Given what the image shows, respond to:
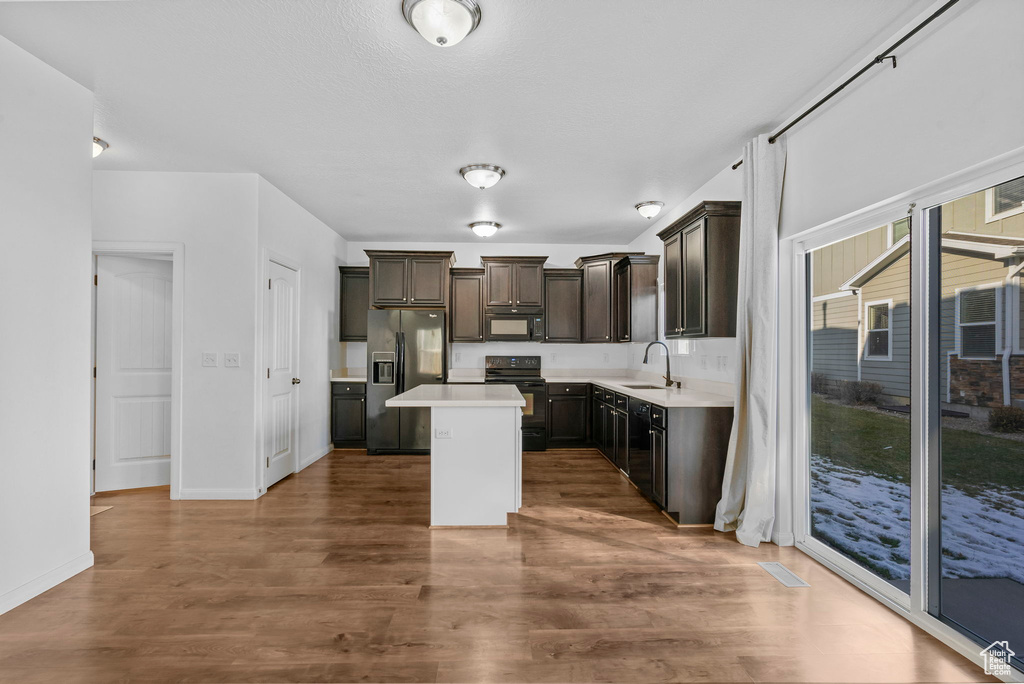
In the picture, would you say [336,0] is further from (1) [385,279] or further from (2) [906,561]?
(1) [385,279]

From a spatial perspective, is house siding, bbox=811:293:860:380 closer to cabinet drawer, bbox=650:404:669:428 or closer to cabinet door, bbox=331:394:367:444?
cabinet drawer, bbox=650:404:669:428

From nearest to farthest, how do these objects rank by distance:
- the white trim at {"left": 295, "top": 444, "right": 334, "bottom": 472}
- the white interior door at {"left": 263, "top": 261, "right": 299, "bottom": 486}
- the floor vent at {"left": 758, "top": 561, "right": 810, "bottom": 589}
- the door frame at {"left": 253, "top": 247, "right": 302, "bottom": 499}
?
1. the floor vent at {"left": 758, "top": 561, "right": 810, "bottom": 589}
2. the door frame at {"left": 253, "top": 247, "right": 302, "bottom": 499}
3. the white interior door at {"left": 263, "top": 261, "right": 299, "bottom": 486}
4. the white trim at {"left": 295, "top": 444, "right": 334, "bottom": 472}

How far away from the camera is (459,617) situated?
2203mm

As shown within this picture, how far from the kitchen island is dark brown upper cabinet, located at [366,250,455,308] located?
108 inches

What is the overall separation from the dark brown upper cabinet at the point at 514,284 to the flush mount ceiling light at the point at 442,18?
4.20 m

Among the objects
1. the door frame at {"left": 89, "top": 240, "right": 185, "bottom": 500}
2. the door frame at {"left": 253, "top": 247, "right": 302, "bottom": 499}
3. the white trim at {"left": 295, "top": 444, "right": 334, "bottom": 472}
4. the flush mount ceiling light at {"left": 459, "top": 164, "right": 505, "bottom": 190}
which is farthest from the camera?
the white trim at {"left": 295, "top": 444, "right": 334, "bottom": 472}

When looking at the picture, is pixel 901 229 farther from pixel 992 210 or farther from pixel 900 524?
pixel 900 524

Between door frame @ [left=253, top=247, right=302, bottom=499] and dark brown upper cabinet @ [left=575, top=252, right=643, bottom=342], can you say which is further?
dark brown upper cabinet @ [left=575, top=252, right=643, bottom=342]

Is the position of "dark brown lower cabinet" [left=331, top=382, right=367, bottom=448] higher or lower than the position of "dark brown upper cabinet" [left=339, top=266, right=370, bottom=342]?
lower

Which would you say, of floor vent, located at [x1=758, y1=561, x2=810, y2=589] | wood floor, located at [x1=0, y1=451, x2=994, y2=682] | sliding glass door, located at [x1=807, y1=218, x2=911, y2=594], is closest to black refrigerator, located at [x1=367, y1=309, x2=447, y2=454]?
wood floor, located at [x1=0, y1=451, x2=994, y2=682]

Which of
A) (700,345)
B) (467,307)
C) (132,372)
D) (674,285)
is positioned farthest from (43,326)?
(700,345)

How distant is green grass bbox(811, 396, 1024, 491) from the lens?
1.82 meters

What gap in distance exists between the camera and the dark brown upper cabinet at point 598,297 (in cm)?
612

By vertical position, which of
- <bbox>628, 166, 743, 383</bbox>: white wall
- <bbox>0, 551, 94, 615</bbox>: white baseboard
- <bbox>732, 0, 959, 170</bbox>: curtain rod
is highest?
<bbox>732, 0, 959, 170</bbox>: curtain rod
